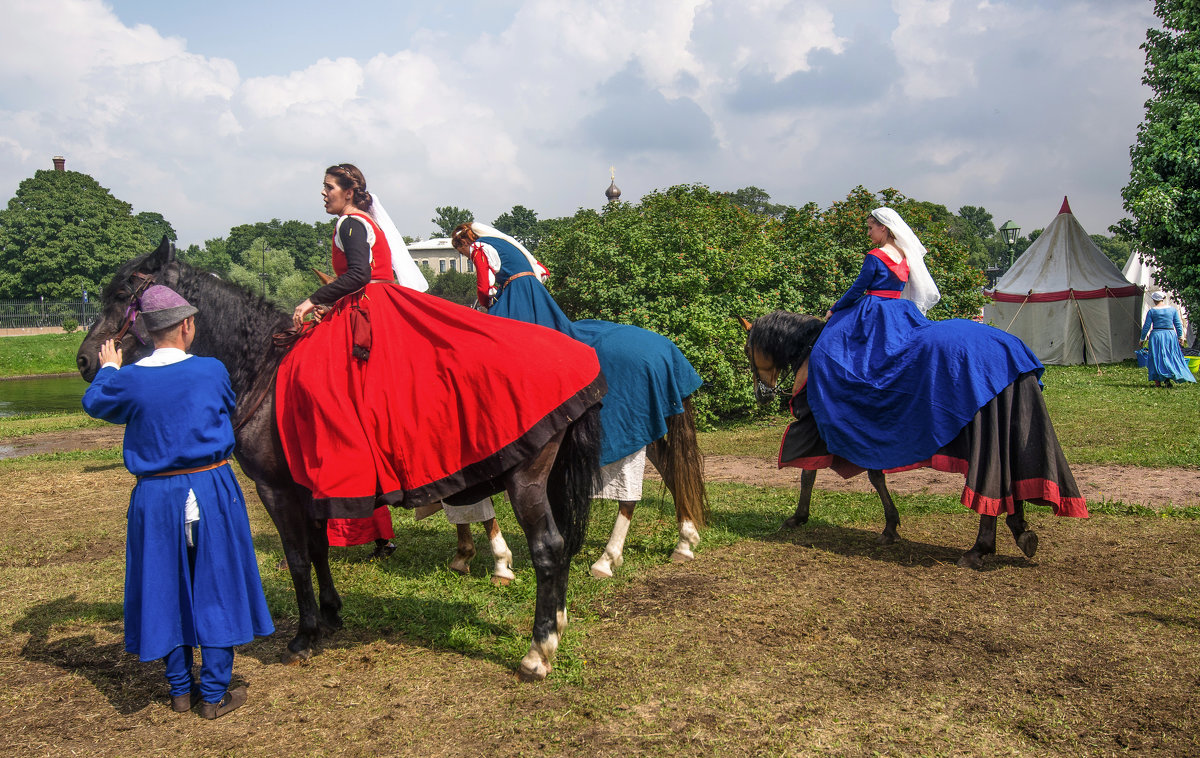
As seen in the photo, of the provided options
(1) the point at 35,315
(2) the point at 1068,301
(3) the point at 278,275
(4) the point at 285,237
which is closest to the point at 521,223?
(4) the point at 285,237

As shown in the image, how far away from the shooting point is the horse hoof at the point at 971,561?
18.2 feet

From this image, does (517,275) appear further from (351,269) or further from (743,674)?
(743,674)

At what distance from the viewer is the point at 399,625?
484 centimetres

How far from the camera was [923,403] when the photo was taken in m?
5.69

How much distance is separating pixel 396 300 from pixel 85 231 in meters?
66.1

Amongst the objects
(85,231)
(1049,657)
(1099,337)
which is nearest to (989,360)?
(1049,657)

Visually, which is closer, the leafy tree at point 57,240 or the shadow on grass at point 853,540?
the shadow on grass at point 853,540

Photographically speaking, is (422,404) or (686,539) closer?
(422,404)

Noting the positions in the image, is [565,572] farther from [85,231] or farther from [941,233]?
[85,231]

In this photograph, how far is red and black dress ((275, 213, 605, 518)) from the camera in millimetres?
3844

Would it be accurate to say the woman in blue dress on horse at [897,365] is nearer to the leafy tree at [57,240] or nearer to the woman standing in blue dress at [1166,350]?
the woman standing in blue dress at [1166,350]

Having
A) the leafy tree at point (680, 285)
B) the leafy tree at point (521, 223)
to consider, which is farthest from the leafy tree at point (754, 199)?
the leafy tree at point (680, 285)

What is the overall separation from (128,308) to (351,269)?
1.25 meters

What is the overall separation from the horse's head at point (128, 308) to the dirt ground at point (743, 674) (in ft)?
5.98
